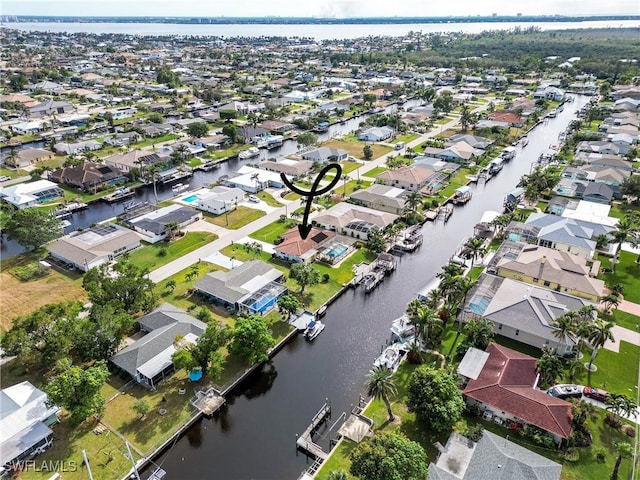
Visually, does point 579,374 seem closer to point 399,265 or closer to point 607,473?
point 607,473

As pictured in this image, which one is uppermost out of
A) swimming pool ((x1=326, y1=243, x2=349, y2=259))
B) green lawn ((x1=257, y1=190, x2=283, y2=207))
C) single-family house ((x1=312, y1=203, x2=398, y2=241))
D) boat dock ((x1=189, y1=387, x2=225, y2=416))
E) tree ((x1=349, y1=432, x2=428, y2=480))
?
tree ((x1=349, y1=432, x2=428, y2=480))

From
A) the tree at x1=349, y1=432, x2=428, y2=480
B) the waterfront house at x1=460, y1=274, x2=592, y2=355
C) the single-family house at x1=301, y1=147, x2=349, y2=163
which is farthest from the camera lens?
the single-family house at x1=301, y1=147, x2=349, y2=163

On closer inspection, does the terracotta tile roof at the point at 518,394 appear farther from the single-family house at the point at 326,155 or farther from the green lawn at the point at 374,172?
the single-family house at the point at 326,155

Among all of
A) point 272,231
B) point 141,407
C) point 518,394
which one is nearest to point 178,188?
point 272,231

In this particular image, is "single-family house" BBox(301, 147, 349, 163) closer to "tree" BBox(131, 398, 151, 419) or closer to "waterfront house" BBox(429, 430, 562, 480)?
"tree" BBox(131, 398, 151, 419)

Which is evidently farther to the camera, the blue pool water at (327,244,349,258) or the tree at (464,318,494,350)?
the blue pool water at (327,244,349,258)

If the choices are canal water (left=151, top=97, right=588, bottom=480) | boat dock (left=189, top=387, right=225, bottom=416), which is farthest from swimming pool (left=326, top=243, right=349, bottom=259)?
boat dock (left=189, top=387, right=225, bottom=416)

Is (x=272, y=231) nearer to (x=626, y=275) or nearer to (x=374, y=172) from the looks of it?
(x=374, y=172)
